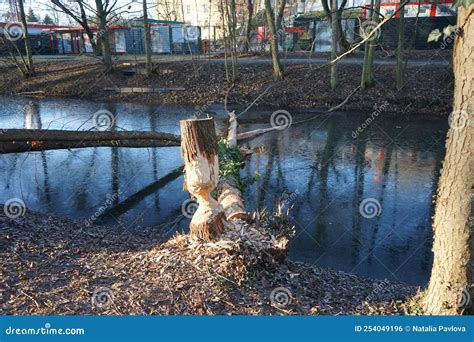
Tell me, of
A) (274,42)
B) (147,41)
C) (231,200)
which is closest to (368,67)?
(274,42)

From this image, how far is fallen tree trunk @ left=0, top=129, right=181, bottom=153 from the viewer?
8836mm

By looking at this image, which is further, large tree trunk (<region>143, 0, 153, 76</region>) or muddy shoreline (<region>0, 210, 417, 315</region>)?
large tree trunk (<region>143, 0, 153, 76</region>)

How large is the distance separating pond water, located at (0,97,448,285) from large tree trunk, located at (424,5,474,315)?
7.67ft

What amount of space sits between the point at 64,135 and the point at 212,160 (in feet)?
20.7

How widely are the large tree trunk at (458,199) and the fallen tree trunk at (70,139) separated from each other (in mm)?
8249

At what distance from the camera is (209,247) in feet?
15.1

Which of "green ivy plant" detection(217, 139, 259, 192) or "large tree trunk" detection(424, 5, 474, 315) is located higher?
"large tree trunk" detection(424, 5, 474, 315)

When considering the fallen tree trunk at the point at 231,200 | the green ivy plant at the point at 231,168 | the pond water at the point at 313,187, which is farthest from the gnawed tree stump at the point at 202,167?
the green ivy plant at the point at 231,168

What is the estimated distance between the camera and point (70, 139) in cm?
968

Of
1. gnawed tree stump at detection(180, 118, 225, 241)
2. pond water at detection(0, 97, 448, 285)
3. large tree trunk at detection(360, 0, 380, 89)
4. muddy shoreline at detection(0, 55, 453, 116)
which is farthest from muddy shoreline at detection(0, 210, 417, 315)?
large tree trunk at detection(360, 0, 380, 89)

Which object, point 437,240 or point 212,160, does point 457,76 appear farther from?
point 212,160

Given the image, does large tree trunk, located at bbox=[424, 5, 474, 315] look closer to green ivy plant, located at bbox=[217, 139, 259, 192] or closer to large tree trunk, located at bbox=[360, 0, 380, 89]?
green ivy plant, located at bbox=[217, 139, 259, 192]

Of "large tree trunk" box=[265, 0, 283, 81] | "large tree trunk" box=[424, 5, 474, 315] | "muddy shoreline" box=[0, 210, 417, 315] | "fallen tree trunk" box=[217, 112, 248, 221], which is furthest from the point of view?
"large tree trunk" box=[265, 0, 283, 81]

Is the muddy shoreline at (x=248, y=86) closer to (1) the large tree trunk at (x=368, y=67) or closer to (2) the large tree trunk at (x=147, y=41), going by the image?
(1) the large tree trunk at (x=368, y=67)
